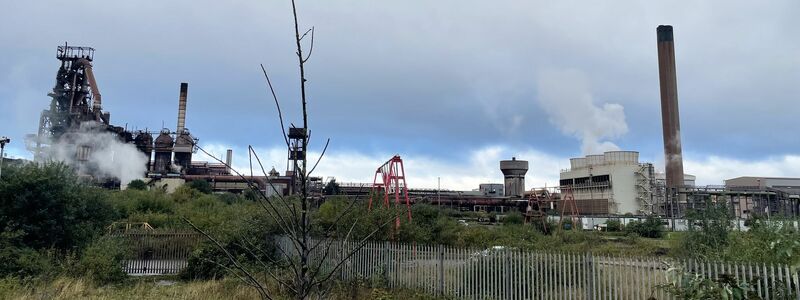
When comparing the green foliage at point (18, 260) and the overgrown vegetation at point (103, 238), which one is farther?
the green foliage at point (18, 260)

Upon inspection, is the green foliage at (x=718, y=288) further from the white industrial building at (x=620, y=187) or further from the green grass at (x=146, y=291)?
the white industrial building at (x=620, y=187)

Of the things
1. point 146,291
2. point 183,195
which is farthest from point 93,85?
point 146,291

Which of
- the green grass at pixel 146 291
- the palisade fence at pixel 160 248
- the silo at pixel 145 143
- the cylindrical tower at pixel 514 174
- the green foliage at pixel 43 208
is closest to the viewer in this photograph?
the green grass at pixel 146 291

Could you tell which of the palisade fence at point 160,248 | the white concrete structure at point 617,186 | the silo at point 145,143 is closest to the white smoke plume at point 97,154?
the silo at point 145,143

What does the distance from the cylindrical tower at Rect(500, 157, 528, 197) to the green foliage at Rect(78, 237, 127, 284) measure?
106 m

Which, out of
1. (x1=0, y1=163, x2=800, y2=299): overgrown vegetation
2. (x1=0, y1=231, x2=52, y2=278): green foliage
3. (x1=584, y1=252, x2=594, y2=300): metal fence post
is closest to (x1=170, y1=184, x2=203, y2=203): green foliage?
(x1=0, y1=163, x2=800, y2=299): overgrown vegetation

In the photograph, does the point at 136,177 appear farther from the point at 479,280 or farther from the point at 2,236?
the point at 479,280

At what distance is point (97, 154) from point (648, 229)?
79300 mm

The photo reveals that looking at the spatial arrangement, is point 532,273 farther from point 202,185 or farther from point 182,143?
point 182,143

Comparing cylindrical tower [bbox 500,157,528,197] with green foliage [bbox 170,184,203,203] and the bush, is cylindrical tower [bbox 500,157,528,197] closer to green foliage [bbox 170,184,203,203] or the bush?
green foliage [bbox 170,184,203,203]

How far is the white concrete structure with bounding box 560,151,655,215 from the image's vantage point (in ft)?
283

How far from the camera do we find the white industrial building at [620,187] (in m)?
86.0

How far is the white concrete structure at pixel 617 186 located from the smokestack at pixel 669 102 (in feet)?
68.1

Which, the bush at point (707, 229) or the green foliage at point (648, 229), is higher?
the bush at point (707, 229)
